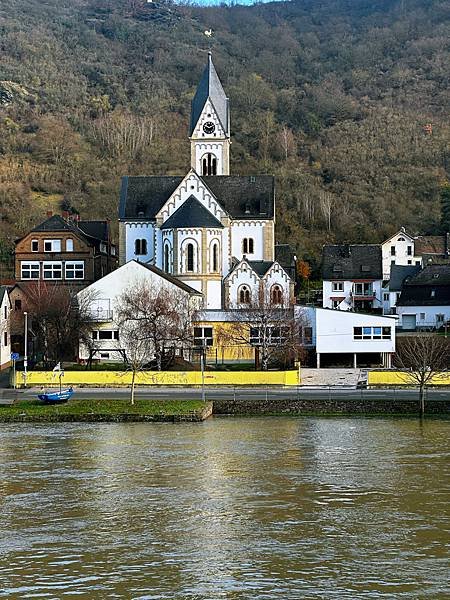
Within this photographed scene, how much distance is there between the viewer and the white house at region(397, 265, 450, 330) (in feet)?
290

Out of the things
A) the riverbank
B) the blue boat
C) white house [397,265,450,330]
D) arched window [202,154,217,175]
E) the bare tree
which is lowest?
the riverbank

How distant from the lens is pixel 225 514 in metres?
33.5

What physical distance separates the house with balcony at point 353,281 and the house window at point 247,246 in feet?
38.6

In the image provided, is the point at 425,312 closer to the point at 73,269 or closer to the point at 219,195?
the point at 219,195

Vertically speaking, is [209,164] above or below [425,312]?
above

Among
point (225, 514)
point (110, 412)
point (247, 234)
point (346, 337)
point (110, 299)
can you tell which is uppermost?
point (247, 234)

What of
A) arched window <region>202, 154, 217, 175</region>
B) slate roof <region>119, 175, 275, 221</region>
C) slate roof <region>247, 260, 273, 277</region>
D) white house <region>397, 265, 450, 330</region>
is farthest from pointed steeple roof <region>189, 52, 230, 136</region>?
white house <region>397, 265, 450, 330</region>

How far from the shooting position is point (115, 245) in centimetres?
11600

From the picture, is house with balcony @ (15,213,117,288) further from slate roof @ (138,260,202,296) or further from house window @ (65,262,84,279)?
slate roof @ (138,260,202,296)

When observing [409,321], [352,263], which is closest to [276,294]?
[409,321]

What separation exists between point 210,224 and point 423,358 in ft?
106

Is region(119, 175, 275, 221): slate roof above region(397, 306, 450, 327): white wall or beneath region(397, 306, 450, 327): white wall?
above

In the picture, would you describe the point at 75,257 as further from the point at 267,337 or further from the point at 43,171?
the point at 43,171

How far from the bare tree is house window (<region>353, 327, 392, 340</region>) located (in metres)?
1.33
